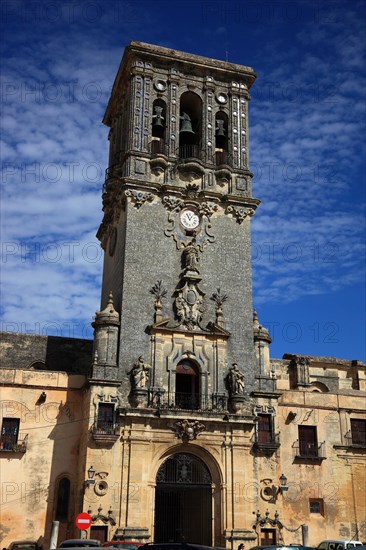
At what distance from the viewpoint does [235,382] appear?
30.6 metres

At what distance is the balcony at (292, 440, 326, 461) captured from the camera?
31.6 meters

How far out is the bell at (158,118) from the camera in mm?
35188

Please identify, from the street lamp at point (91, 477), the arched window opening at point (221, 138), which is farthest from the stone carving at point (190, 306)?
the arched window opening at point (221, 138)

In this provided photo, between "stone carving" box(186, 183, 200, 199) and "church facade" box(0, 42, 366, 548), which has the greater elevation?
"stone carving" box(186, 183, 200, 199)

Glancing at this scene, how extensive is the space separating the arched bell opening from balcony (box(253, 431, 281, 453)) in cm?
1467

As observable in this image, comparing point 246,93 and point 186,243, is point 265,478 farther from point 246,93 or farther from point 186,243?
point 246,93

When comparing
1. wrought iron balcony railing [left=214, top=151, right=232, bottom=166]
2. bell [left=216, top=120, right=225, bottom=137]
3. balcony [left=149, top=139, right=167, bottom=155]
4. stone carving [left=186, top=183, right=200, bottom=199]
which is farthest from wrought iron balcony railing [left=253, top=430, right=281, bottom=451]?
bell [left=216, top=120, right=225, bottom=137]

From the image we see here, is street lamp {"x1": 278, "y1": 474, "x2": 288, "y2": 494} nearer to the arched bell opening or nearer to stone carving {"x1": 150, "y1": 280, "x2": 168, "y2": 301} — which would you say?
stone carving {"x1": 150, "y1": 280, "x2": 168, "y2": 301}

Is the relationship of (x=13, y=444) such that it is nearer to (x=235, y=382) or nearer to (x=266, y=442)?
(x=235, y=382)

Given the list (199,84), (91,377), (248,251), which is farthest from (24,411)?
(199,84)

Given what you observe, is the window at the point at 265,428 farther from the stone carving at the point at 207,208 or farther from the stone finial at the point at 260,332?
the stone carving at the point at 207,208

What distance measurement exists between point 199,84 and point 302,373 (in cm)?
1761

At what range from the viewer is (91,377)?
1161 inches

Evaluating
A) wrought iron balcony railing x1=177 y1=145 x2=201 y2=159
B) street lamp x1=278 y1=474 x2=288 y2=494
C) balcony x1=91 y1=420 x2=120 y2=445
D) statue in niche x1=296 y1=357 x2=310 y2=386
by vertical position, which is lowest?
street lamp x1=278 y1=474 x2=288 y2=494
